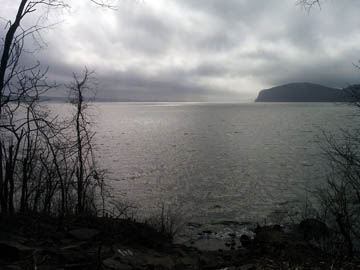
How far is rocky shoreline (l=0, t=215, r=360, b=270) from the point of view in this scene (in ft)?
20.5

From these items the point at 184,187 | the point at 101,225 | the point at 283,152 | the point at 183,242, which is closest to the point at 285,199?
the point at 184,187

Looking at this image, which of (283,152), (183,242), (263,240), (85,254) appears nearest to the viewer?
(85,254)

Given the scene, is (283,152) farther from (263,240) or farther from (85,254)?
(85,254)

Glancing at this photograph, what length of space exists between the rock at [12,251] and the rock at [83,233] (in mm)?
2181

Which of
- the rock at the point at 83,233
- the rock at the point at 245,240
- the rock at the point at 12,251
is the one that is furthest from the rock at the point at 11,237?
the rock at the point at 245,240

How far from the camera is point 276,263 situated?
7430 millimetres

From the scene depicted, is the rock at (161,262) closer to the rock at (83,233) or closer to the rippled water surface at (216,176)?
the rock at (83,233)

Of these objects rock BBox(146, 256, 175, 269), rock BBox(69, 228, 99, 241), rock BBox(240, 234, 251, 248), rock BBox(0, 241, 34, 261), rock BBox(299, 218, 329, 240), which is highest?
rock BBox(0, 241, 34, 261)

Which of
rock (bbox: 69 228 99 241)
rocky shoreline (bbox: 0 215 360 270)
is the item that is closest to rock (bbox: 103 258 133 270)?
rocky shoreline (bbox: 0 215 360 270)

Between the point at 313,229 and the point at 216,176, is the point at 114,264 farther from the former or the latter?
the point at 216,176

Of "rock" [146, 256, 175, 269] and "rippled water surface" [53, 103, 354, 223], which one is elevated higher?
"rock" [146, 256, 175, 269]

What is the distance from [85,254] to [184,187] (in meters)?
15.0

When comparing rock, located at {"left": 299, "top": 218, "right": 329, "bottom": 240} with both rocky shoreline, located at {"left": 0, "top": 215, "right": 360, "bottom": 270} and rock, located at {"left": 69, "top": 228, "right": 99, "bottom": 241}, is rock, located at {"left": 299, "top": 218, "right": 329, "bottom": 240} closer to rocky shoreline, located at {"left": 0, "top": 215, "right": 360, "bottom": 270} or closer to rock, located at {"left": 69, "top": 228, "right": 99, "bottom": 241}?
rocky shoreline, located at {"left": 0, "top": 215, "right": 360, "bottom": 270}

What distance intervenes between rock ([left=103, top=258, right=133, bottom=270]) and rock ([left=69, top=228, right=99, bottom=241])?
6.07 ft
